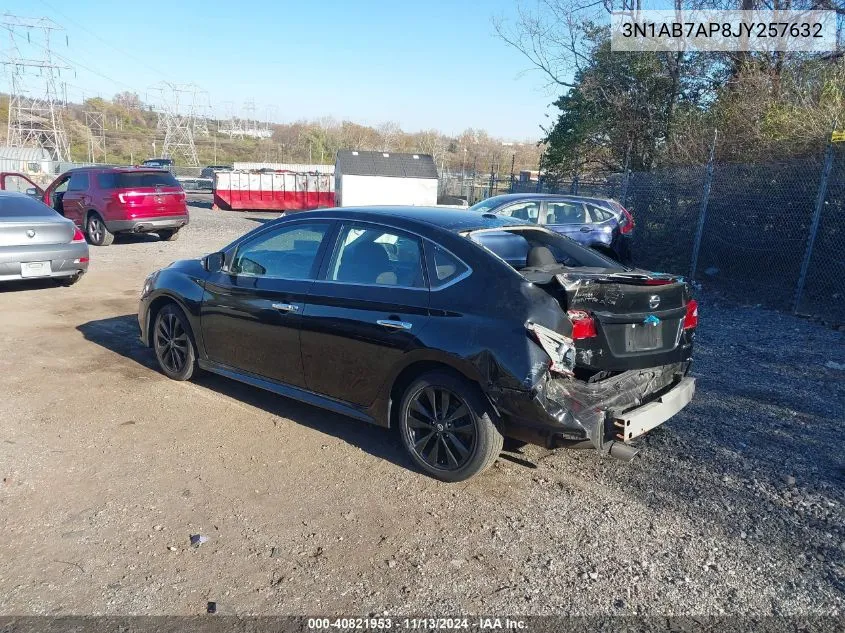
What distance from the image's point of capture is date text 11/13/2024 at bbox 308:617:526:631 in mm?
2773

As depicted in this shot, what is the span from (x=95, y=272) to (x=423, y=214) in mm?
8868

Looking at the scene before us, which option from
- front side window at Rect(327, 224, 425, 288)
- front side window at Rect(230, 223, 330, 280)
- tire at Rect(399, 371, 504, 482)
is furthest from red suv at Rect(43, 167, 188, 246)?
tire at Rect(399, 371, 504, 482)

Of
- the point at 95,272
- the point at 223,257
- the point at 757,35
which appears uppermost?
the point at 757,35

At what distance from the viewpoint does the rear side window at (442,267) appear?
3.98m

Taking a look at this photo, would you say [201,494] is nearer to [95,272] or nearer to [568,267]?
[568,267]

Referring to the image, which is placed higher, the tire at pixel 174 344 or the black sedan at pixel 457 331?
the black sedan at pixel 457 331

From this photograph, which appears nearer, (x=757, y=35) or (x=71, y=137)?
(x=757, y=35)

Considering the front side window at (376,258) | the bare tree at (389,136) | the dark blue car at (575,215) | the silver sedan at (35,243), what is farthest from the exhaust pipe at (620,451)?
the bare tree at (389,136)

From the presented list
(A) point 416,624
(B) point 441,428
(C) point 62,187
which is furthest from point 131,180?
(A) point 416,624

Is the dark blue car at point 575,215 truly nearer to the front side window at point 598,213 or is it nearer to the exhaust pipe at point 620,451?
the front side window at point 598,213

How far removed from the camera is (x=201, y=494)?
3.86 m

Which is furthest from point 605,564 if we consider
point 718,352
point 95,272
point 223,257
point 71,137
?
point 71,137

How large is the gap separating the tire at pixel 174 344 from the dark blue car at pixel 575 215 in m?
6.73

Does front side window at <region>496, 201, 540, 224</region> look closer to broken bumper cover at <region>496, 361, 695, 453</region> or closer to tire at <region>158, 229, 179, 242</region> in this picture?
broken bumper cover at <region>496, 361, 695, 453</region>
